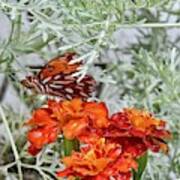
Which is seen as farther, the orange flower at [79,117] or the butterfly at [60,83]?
the butterfly at [60,83]

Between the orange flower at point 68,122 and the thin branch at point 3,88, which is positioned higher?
the orange flower at point 68,122

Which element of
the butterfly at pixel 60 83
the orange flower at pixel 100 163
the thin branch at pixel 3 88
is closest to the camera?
the orange flower at pixel 100 163

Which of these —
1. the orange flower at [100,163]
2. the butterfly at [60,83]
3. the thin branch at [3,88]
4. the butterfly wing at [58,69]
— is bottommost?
the thin branch at [3,88]

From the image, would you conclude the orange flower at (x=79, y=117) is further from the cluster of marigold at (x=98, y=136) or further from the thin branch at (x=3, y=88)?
the thin branch at (x=3, y=88)

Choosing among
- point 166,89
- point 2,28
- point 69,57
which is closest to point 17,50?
point 69,57

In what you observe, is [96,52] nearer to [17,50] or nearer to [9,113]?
[17,50]

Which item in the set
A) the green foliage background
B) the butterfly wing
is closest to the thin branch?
the green foliage background

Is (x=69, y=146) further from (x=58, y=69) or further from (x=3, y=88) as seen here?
(x=3, y=88)

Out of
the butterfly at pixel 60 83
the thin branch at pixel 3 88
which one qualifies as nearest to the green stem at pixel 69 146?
the butterfly at pixel 60 83
